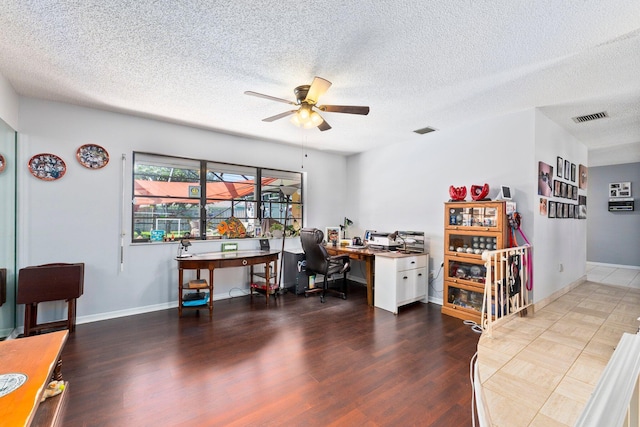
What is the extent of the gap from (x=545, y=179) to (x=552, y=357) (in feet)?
7.51

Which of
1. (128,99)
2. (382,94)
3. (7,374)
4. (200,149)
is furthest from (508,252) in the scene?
(128,99)

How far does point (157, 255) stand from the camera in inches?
149

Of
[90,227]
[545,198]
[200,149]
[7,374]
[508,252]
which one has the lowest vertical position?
[7,374]

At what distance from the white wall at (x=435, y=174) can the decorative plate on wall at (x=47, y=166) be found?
14.8 feet

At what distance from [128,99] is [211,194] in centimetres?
160

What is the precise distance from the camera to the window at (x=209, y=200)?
3781 millimetres

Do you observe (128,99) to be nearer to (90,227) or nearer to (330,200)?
(90,227)

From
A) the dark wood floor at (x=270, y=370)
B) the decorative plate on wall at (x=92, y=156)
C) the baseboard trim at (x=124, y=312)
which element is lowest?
the dark wood floor at (x=270, y=370)

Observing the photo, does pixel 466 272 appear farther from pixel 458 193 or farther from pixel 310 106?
pixel 310 106

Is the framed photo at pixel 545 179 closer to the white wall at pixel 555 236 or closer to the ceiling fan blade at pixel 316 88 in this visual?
the white wall at pixel 555 236

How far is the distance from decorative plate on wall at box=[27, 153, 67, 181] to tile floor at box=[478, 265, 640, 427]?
4.70m

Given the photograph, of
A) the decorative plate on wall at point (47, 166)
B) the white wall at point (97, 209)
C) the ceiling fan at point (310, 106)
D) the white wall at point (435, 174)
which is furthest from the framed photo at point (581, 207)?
the decorative plate on wall at point (47, 166)

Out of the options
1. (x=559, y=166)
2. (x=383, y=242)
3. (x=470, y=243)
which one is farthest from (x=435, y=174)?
(x=559, y=166)

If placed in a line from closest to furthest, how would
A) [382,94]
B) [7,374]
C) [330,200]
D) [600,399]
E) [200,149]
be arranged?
[600,399]
[7,374]
[382,94]
[200,149]
[330,200]
